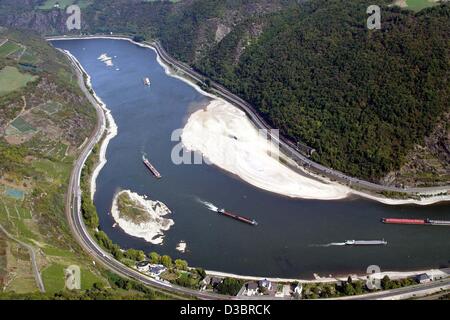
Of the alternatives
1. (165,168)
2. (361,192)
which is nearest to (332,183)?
(361,192)

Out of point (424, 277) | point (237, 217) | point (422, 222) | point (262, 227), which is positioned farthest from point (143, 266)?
point (422, 222)

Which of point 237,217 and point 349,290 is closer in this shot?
point 349,290

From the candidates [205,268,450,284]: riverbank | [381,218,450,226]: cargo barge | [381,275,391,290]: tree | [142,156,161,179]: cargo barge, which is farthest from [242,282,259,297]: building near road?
[142,156,161,179]: cargo barge

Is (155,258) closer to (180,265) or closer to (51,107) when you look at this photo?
(180,265)

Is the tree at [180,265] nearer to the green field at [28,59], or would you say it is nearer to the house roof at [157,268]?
the house roof at [157,268]

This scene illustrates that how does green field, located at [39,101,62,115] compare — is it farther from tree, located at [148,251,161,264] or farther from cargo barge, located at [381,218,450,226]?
cargo barge, located at [381,218,450,226]

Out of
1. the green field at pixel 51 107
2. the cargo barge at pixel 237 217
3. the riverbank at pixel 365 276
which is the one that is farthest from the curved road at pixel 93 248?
the cargo barge at pixel 237 217

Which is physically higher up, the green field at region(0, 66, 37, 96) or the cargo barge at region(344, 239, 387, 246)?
the green field at region(0, 66, 37, 96)
